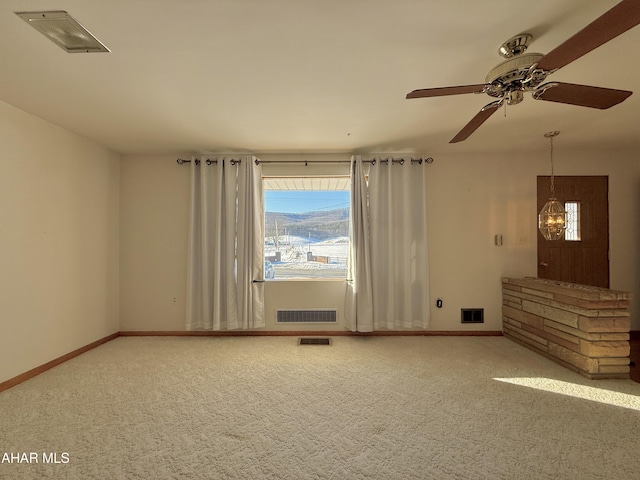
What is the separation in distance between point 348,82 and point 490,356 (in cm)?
308

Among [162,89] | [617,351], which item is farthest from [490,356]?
[162,89]

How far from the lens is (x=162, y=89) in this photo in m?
2.14

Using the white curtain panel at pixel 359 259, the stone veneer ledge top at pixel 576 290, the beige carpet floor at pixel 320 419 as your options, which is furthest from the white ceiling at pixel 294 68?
the beige carpet floor at pixel 320 419

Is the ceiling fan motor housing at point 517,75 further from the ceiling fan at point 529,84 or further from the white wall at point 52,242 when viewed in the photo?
the white wall at point 52,242

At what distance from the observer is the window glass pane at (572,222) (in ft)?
12.5

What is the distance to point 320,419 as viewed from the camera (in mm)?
2004

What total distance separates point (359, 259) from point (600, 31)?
281 centimetres

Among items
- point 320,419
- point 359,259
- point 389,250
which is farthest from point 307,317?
point 320,419

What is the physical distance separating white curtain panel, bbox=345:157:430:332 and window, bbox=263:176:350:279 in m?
0.34

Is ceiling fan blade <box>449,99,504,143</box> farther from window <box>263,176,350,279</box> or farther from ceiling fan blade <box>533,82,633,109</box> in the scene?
window <box>263,176,350,279</box>

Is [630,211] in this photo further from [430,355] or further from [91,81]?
[91,81]

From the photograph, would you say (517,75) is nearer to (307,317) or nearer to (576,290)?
(576,290)

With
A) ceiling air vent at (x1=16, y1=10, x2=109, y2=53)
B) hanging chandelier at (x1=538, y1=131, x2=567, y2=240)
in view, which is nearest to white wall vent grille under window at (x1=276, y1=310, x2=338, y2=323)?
hanging chandelier at (x1=538, y1=131, x2=567, y2=240)

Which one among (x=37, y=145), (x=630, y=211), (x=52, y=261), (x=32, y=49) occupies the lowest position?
(x=52, y=261)
